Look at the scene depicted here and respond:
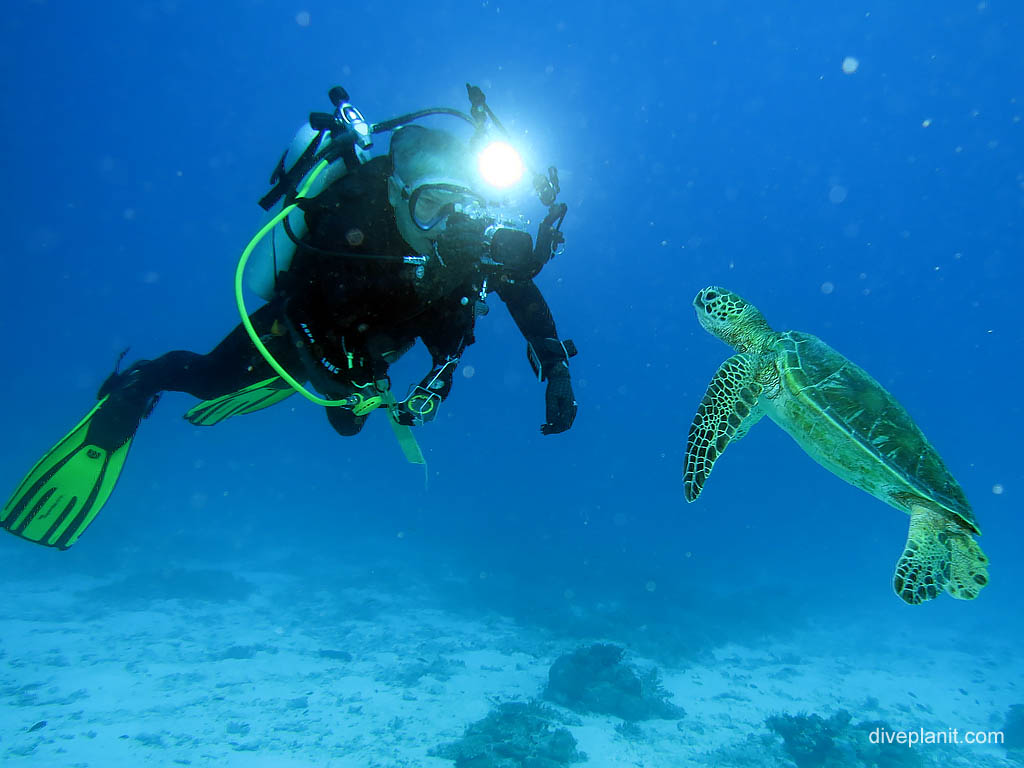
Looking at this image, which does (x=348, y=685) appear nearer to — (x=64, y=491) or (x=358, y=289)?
(x=64, y=491)

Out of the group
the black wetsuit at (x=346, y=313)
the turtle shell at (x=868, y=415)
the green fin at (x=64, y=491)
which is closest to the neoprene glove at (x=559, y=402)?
the black wetsuit at (x=346, y=313)

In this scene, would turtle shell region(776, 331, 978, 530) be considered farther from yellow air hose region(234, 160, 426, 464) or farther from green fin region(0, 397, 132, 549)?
green fin region(0, 397, 132, 549)

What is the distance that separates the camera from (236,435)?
46.4 meters

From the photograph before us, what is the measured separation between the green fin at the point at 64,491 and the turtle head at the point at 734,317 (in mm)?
4874

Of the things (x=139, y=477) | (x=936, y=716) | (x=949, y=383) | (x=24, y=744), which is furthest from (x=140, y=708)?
(x=949, y=383)

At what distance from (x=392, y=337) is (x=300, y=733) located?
6.71 meters

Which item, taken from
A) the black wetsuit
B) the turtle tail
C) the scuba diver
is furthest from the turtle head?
the turtle tail

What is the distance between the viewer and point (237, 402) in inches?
185

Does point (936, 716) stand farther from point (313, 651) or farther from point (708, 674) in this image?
point (313, 651)

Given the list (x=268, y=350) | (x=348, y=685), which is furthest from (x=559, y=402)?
(x=348, y=685)

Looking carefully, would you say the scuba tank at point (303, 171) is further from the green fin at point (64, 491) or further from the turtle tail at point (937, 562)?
the turtle tail at point (937, 562)

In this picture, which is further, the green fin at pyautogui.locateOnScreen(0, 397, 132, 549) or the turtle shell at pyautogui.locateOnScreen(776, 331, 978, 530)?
the green fin at pyautogui.locateOnScreen(0, 397, 132, 549)

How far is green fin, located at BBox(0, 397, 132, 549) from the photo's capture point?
12.4ft

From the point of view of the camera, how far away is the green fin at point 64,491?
3793mm
